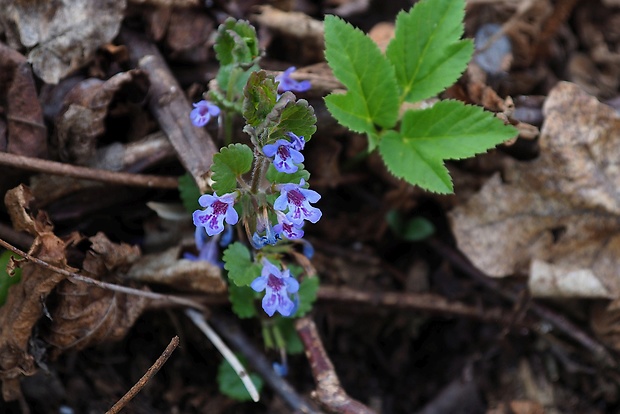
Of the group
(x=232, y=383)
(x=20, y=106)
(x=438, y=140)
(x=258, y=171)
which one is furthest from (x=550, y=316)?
(x=20, y=106)

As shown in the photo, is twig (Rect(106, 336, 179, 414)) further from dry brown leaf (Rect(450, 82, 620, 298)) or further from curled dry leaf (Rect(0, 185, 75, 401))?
dry brown leaf (Rect(450, 82, 620, 298))

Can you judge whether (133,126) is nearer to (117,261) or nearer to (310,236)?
(117,261)

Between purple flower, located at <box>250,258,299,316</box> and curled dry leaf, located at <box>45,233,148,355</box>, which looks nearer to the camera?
purple flower, located at <box>250,258,299,316</box>

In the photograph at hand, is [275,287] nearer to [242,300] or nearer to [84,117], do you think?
[242,300]

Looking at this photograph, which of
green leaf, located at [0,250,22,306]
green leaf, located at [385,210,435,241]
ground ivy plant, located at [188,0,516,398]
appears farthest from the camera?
green leaf, located at [385,210,435,241]

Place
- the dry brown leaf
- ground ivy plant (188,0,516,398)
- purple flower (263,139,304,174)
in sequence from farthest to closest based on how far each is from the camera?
the dry brown leaf < ground ivy plant (188,0,516,398) < purple flower (263,139,304,174)

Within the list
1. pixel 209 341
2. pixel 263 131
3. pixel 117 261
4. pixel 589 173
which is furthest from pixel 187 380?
pixel 589 173

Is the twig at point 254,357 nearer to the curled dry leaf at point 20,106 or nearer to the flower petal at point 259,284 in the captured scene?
the flower petal at point 259,284

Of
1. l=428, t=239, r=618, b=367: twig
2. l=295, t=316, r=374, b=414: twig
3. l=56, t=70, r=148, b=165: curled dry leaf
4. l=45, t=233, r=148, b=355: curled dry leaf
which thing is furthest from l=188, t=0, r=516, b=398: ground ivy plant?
l=428, t=239, r=618, b=367: twig
